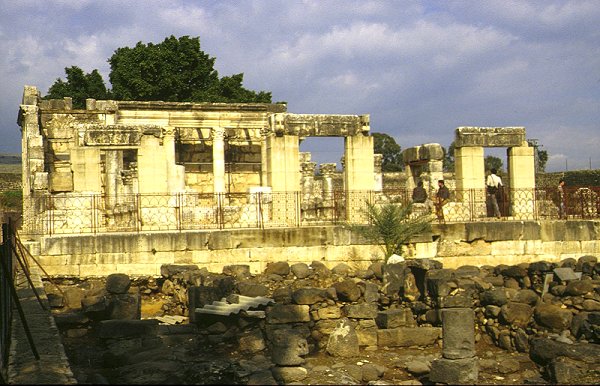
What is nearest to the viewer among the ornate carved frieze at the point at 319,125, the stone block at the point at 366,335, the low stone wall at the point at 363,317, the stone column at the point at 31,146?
the low stone wall at the point at 363,317

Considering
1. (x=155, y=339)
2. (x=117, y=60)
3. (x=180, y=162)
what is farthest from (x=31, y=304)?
(x=117, y=60)

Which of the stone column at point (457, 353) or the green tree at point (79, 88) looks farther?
the green tree at point (79, 88)

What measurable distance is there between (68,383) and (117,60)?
33893 mm

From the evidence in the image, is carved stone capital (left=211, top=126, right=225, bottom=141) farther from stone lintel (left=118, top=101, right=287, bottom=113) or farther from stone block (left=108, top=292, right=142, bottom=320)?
stone block (left=108, top=292, right=142, bottom=320)

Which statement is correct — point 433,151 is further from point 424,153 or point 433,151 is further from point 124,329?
point 124,329

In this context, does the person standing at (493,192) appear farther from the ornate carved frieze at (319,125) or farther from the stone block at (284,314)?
the stone block at (284,314)

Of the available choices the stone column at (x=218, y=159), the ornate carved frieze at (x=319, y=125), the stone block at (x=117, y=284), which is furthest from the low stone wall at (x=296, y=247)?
the stone column at (x=218, y=159)

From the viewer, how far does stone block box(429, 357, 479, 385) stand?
9477mm

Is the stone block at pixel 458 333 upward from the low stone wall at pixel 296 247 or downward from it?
downward

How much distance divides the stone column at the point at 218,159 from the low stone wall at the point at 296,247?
366 inches

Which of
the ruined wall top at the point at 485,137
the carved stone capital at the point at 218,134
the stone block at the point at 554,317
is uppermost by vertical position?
the carved stone capital at the point at 218,134

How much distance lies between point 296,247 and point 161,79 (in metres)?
21.9

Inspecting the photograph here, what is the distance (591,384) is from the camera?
938cm

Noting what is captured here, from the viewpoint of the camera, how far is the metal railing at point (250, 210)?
15.8 meters
